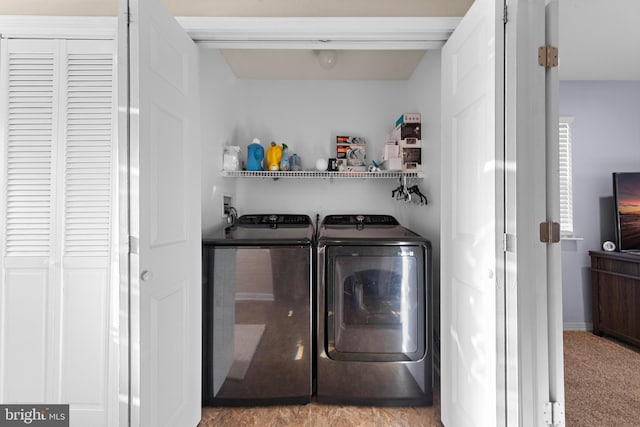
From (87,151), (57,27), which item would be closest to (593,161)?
(87,151)

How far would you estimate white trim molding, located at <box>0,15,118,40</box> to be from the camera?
159 centimetres

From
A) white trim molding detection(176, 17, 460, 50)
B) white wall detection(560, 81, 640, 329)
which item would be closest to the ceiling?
white trim molding detection(176, 17, 460, 50)

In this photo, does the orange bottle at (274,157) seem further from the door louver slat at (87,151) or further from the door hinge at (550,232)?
the door hinge at (550,232)

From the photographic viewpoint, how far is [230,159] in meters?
2.56

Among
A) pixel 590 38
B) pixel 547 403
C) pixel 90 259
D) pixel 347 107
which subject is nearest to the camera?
pixel 547 403

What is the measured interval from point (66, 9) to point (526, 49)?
2165mm

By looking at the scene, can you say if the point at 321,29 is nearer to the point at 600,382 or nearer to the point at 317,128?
the point at 317,128

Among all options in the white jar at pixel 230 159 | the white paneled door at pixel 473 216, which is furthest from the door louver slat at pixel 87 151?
the white paneled door at pixel 473 216

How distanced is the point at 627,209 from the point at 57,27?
14.2 feet

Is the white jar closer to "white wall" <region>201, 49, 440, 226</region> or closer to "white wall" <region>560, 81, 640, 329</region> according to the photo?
"white wall" <region>201, 49, 440, 226</region>

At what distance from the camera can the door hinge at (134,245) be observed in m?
1.18

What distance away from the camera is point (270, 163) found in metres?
2.72

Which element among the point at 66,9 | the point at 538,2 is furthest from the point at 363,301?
the point at 66,9

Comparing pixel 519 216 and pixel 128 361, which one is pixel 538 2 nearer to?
pixel 519 216
